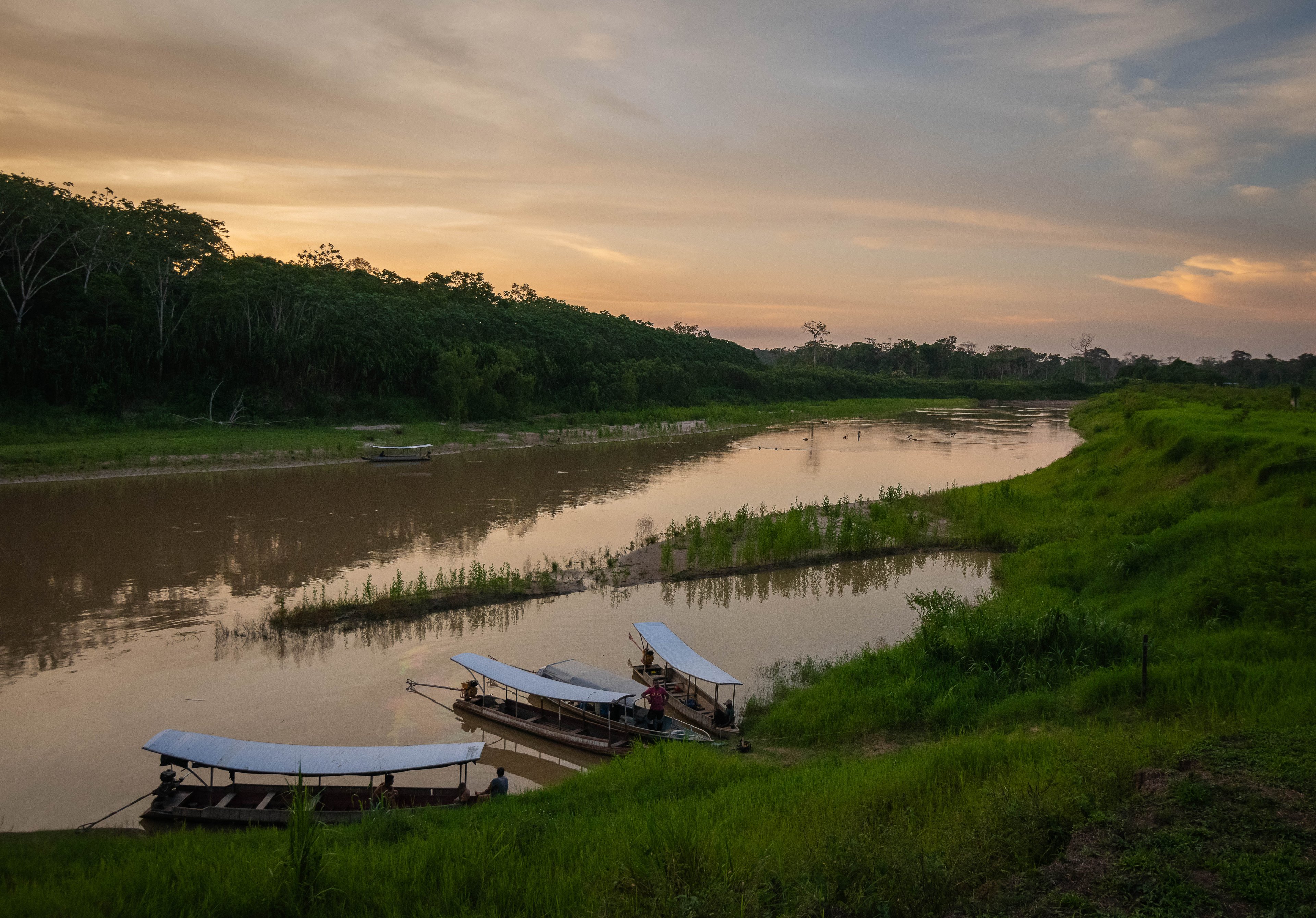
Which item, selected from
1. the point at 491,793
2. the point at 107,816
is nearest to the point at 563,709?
the point at 491,793

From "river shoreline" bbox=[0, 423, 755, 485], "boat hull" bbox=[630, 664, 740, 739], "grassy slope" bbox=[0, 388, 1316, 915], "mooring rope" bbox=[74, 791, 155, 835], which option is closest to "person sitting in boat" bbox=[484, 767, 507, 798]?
"grassy slope" bbox=[0, 388, 1316, 915]

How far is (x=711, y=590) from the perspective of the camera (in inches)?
828

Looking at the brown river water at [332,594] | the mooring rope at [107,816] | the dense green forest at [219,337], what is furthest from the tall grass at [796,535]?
the dense green forest at [219,337]

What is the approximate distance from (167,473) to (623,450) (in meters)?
26.8

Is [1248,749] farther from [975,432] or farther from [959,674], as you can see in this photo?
[975,432]

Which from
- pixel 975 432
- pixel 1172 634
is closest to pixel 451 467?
pixel 1172 634

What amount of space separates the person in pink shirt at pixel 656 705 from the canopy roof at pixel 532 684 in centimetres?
34

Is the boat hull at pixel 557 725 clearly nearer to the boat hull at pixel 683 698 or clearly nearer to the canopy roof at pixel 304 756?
the boat hull at pixel 683 698

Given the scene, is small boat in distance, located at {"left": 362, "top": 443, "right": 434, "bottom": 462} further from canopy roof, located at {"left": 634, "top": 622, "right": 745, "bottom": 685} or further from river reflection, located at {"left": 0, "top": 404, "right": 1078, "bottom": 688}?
canopy roof, located at {"left": 634, "top": 622, "right": 745, "bottom": 685}

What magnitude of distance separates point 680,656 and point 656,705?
213 cm

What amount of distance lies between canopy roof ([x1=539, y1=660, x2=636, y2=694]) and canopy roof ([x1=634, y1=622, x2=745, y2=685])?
2.85ft

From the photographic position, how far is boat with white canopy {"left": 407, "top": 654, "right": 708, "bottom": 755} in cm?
1241

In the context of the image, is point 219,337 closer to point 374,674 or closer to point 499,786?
point 374,674

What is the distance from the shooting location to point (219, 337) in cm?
5241
